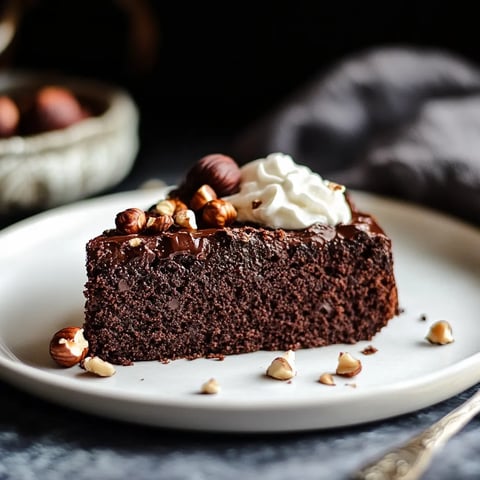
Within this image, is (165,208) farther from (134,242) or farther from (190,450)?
(190,450)

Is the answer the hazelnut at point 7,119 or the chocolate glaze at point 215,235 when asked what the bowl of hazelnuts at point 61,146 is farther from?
the chocolate glaze at point 215,235

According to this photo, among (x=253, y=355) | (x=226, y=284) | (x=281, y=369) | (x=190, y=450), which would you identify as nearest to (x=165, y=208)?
(x=226, y=284)

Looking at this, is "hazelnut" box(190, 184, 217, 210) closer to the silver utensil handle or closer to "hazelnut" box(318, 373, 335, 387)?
"hazelnut" box(318, 373, 335, 387)

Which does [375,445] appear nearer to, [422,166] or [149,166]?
[422,166]

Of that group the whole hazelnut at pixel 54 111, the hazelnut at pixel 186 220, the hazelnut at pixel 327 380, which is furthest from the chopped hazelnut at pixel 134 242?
the whole hazelnut at pixel 54 111

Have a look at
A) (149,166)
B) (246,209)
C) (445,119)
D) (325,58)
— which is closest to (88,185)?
(149,166)

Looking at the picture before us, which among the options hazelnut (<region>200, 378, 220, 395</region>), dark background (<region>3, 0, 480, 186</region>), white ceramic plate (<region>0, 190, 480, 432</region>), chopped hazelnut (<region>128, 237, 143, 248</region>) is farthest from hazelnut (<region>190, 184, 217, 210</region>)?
dark background (<region>3, 0, 480, 186</region>)
